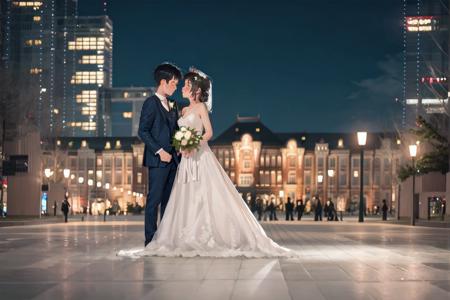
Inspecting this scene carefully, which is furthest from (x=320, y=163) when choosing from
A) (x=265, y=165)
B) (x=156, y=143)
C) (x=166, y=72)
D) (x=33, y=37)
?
(x=156, y=143)

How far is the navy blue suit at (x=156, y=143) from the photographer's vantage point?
1287 cm

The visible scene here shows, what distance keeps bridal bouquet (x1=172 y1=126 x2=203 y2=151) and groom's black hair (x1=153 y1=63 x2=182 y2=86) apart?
877 millimetres

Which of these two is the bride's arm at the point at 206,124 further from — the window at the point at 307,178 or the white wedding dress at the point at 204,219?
the window at the point at 307,178

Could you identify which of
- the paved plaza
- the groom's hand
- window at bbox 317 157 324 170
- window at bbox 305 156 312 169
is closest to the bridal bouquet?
the groom's hand

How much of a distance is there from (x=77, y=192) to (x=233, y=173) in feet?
89.2

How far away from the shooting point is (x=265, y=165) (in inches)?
5842

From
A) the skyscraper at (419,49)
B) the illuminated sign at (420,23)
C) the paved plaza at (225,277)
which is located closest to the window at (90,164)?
the skyscraper at (419,49)

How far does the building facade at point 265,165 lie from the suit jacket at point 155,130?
13121 centimetres

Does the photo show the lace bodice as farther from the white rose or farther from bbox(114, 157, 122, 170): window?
bbox(114, 157, 122, 170): window

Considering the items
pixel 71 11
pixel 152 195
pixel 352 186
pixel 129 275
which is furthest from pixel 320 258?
pixel 71 11

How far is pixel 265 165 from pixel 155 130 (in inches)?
5341

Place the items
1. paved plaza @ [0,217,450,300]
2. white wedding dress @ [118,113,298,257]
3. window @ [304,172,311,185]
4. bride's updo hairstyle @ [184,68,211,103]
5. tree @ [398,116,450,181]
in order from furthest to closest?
window @ [304,172,311,185] < tree @ [398,116,450,181] < bride's updo hairstyle @ [184,68,211,103] < white wedding dress @ [118,113,298,257] < paved plaza @ [0,217,450,300]

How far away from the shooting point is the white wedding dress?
12.6 meters

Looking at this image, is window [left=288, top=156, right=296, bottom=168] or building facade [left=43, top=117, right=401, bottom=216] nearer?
building facade [left=43, top=117, right=401, bottom=216]
